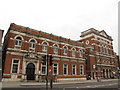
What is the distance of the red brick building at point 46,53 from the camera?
18.2 m

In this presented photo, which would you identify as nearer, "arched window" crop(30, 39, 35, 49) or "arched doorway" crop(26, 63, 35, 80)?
"arched doorway" crop(26, 63, 35, 80)

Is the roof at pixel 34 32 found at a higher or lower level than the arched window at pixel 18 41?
higher

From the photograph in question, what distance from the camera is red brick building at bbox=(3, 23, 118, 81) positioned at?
18250mm

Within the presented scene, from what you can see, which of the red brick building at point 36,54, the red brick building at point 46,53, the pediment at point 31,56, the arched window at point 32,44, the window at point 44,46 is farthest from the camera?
the window at point 44,46

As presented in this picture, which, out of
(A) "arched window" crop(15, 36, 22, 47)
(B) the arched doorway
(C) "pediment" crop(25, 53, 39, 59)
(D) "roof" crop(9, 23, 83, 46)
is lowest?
(B) the arched doorway

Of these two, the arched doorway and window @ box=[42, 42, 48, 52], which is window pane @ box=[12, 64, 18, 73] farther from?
window @ box=[42, 42, 48, 52]

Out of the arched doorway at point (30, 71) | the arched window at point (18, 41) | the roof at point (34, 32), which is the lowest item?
the arched doorway at point (30, 71)

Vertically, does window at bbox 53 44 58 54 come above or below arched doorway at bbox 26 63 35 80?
above

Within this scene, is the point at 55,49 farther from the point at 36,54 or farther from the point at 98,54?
the point at 98,54

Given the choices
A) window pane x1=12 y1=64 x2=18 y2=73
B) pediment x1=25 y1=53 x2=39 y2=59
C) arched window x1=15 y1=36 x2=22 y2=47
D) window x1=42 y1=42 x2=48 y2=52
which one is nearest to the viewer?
window pane x1=12 y1=64 x2=18 y2=73

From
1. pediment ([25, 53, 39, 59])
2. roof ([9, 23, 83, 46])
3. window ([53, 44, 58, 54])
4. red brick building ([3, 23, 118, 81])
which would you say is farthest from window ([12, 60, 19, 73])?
window ([53, 44, 58, 54])

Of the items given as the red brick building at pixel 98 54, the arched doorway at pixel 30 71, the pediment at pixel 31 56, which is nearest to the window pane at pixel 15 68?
the arched doorway at pixel 30 71

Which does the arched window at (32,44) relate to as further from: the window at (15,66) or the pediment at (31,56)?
the window at (15,66)

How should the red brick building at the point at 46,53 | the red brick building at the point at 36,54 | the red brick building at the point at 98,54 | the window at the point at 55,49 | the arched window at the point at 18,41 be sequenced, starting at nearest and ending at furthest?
the red brick building at the point at 36,54 → the red brick building at the point at 46,53 → the arched window at the point at 18,41 → the window at the point at 55,49 → the red brick building at the point at 98,54
